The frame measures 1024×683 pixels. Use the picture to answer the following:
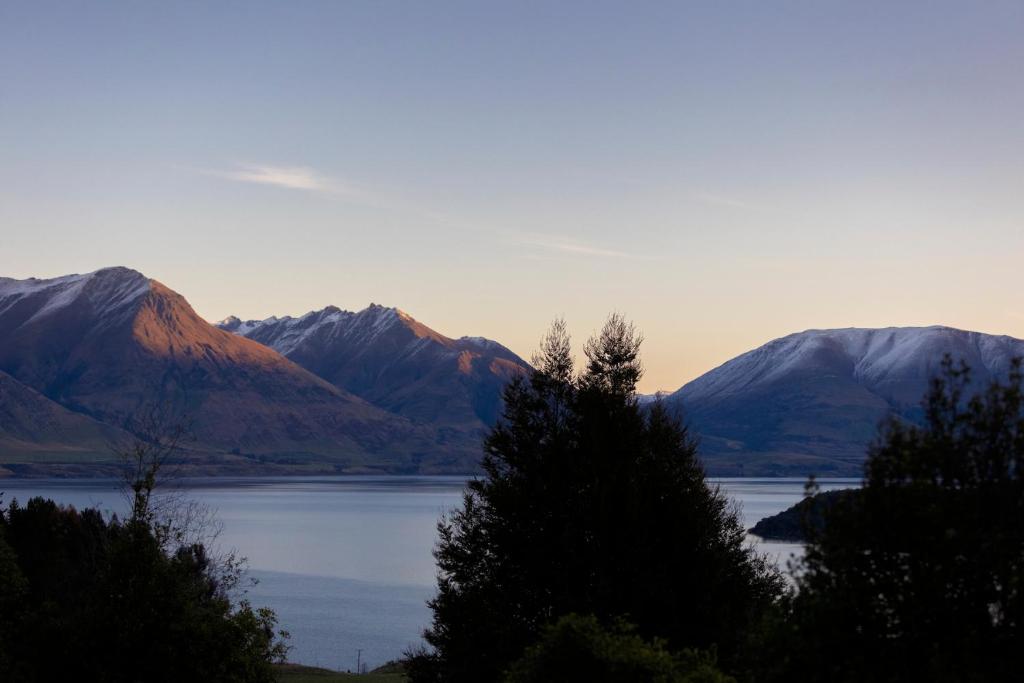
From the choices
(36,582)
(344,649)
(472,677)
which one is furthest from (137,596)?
(344,649)

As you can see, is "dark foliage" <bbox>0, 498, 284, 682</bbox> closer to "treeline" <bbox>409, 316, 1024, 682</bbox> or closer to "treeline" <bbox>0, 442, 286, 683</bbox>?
"treeline" <bbox>0, 442, 286, 683</bbox>

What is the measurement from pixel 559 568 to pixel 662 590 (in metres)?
3.45

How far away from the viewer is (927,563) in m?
16.2

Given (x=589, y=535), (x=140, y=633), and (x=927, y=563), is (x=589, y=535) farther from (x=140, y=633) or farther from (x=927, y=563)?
(x=927, y=563)

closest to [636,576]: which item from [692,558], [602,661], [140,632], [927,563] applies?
[692,558]

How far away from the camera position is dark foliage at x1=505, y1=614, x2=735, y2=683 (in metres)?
21.0

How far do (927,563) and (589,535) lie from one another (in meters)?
19.0

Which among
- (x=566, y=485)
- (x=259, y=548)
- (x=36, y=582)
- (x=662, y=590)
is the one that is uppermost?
(x=566, y=485)

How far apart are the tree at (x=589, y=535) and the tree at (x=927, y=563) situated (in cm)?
1483

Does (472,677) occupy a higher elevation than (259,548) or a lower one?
higher

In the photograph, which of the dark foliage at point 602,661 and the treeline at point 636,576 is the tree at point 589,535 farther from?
the dark foliage at point 602,661

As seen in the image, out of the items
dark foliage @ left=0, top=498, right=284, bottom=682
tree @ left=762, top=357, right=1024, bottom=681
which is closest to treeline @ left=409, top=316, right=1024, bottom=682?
tree @ left=762, top=357, right=1024, bottom=681

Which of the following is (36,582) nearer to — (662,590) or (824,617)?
(662,590)

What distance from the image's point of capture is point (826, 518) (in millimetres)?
17344
